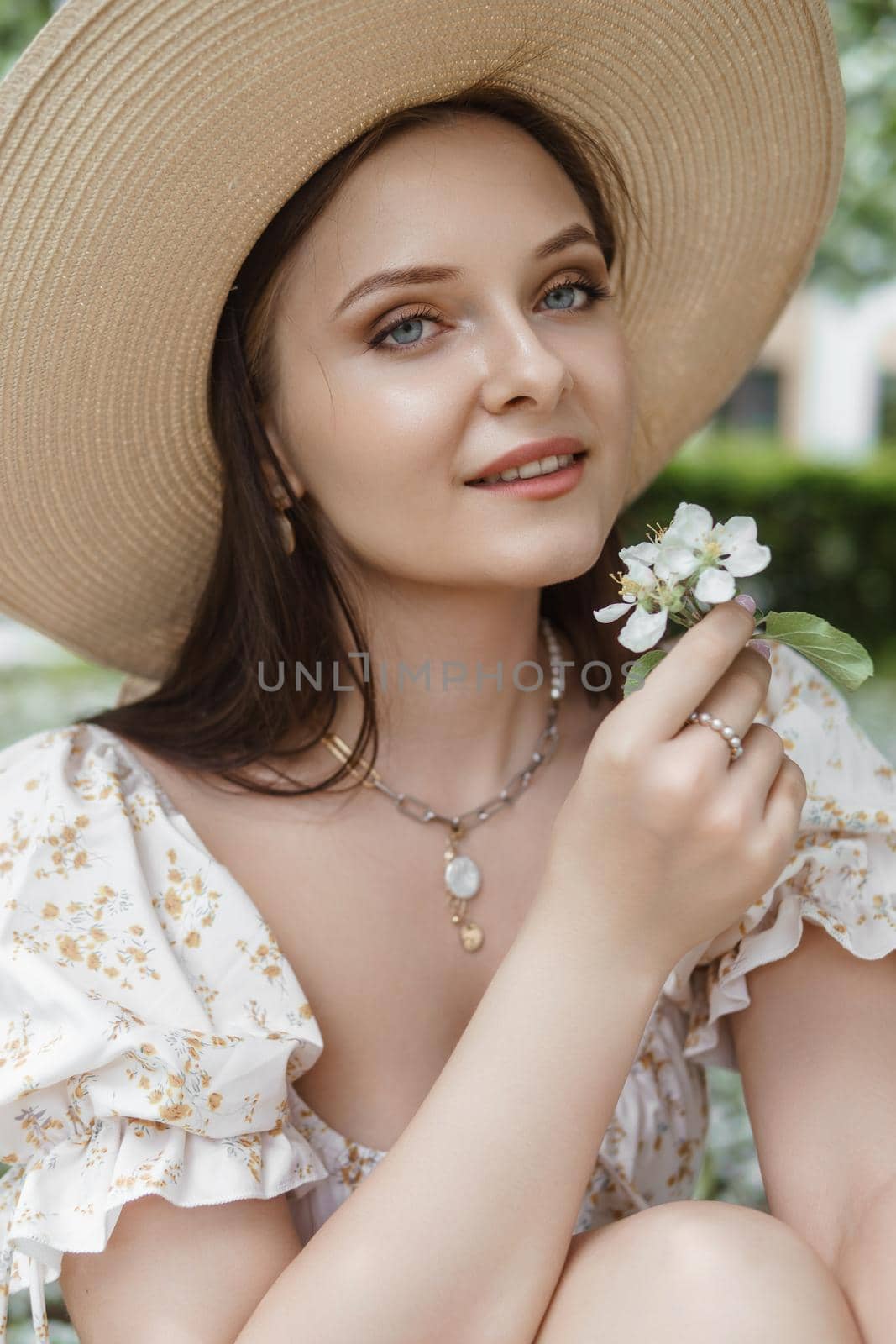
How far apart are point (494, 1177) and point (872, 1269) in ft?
1.48

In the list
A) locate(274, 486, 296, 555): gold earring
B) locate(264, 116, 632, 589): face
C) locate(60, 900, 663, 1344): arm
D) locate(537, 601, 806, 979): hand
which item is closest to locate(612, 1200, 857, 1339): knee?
locate(60, 900, 663, 1344): arm

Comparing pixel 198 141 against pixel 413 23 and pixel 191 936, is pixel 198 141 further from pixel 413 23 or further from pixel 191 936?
pixel 191 936

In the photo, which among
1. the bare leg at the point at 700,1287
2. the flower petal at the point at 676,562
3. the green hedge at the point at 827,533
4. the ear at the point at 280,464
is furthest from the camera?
the green hedge at the point at 827,533

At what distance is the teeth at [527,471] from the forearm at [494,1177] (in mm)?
557

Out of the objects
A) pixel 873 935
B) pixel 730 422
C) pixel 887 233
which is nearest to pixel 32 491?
pixel 873 935

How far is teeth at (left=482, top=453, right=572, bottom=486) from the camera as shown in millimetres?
→ 1726

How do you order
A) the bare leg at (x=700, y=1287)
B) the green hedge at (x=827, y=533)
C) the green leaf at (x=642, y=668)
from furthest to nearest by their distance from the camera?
the green hedge at (x=827, y=533) → the green leaf at (x=642, y=668) → the bare leg at (x=700, y=1287)

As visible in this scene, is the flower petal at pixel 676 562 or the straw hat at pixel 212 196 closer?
the flower petal at pixel 676 562

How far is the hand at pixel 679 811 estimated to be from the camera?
137 centimetres

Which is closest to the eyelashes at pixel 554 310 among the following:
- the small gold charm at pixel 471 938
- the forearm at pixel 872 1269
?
the small gold charm at pixel 471 938

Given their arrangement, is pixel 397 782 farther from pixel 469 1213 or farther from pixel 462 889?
pixel 469 1213

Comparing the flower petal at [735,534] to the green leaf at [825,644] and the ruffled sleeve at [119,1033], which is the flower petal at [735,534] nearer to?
the green leaf at [825,644]

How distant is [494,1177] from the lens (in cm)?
142

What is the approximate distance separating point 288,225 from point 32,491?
1.78 ft
